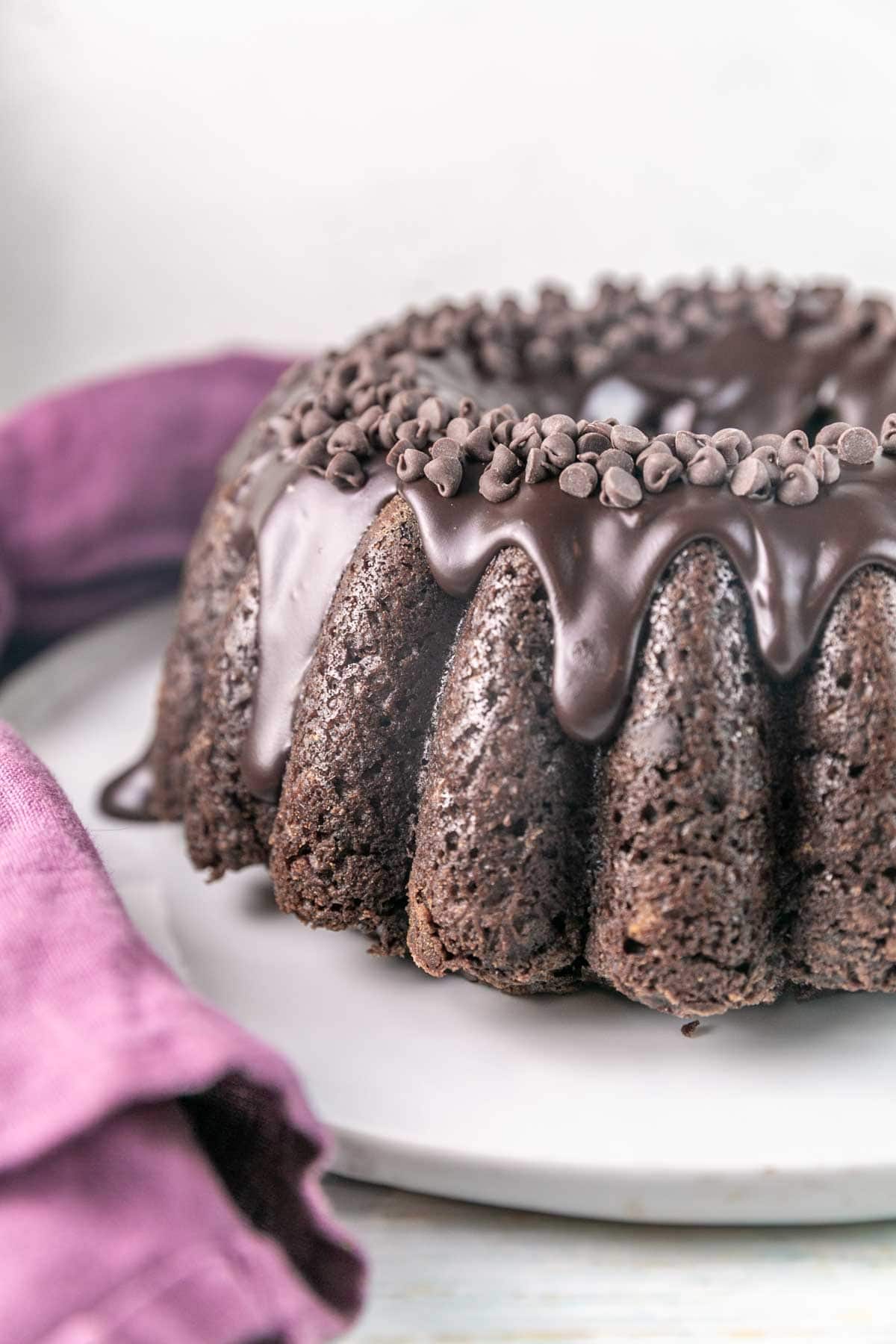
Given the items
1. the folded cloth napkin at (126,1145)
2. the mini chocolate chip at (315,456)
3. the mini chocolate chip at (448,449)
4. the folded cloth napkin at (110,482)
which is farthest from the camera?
the folded cloth napkin at (110,482)

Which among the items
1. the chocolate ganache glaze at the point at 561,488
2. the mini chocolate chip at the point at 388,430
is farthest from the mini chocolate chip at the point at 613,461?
the mini chocolate chip at the point at 388,430

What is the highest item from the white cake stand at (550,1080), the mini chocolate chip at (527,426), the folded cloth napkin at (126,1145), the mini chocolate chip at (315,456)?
the mini chocolate chip at (527,426)

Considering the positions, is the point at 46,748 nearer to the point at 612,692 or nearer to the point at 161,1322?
the point at 612,692

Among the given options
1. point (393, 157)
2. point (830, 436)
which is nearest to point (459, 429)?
point (830, 436)

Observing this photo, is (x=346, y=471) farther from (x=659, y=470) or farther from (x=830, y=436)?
(x=830, y=436)

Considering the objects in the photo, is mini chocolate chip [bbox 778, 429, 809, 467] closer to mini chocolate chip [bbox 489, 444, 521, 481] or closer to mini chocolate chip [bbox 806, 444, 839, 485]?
mini chocolate chip [bbox 806, 444, 839, 485]

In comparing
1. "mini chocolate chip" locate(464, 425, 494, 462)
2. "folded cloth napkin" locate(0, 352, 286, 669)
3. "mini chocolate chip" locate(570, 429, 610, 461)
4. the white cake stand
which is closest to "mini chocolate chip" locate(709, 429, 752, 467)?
"mini chocolate chip" locate(570, 429, 610, 461)

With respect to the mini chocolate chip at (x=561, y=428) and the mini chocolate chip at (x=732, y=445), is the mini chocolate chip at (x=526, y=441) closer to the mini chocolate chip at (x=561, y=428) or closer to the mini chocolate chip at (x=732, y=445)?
the mini chocolate chip at (x=561, y=428)

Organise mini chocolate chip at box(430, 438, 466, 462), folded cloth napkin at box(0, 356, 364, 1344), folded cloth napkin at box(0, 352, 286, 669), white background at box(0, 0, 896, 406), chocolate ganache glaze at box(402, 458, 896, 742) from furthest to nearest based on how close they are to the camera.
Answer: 1. white background at box(0, 0, 896, 406)
2. folded cloth napkin at box(0, 352, 286, 669)
3. mini chocolate chip at box(430, 438, 466, 462)
4. chocolate ganache glaze at box(402, 458, 896, 742)
5. folded cloth napkin at box(0, 356, 364, 1344)
